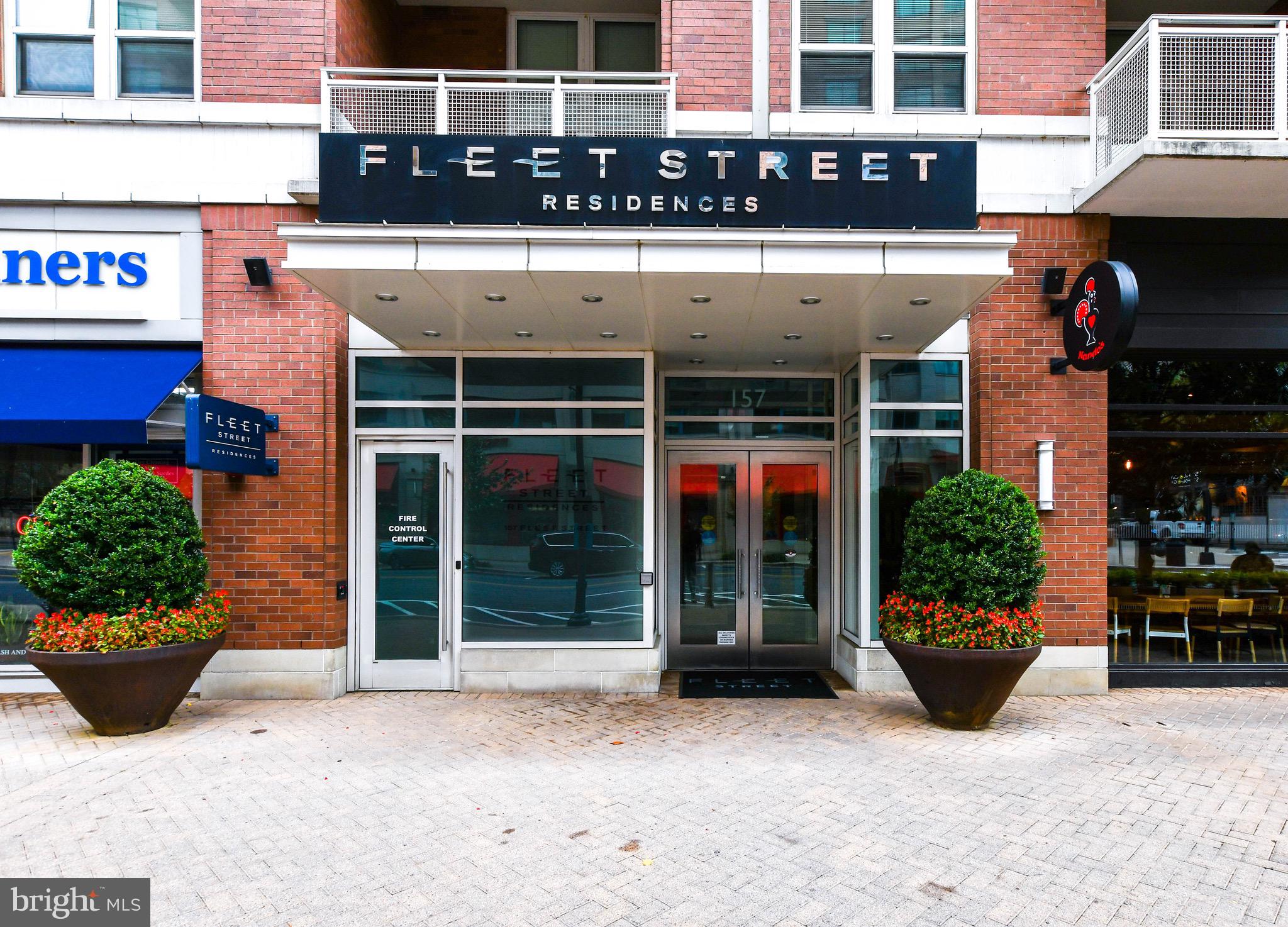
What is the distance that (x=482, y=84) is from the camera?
23.6 ft

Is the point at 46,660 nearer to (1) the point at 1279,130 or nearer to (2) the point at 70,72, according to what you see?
(2) the point at 70,72

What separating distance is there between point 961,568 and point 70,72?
33.1ft

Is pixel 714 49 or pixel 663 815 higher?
pixel 714 49

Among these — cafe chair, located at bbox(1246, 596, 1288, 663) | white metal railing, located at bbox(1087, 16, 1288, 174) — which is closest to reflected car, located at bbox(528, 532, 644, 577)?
white metal railing, located at bbox(1087, 16, 1288, 174)

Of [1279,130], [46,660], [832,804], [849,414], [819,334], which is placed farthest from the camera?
[849,414]

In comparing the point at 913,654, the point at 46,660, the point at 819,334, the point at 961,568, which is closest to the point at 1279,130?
the point at 819,334

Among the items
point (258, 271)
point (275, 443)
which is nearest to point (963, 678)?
point (275, 443)

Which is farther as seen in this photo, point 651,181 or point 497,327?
point 497,327

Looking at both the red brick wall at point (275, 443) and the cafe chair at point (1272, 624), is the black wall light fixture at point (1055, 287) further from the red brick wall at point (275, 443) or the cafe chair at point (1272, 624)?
the red brick wall at point (275, 443)

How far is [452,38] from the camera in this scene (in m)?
8.95

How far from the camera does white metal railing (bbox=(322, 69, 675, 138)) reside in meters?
7.14

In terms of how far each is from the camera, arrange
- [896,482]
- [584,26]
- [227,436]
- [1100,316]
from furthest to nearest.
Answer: [584,26] → [896,482] → [227,436] → [1100,316]
